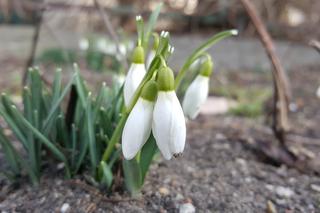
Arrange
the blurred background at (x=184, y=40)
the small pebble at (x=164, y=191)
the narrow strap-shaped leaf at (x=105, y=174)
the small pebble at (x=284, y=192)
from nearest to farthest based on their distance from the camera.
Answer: the narrow strap-shaped leaf at (x=105, y=174)
the small pebble at (x=164, y=191)
the small pebble at (x=284, y=192)
the blurred background at (x=184, y=40)

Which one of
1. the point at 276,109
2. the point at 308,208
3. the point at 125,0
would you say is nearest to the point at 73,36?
the point at 125,0

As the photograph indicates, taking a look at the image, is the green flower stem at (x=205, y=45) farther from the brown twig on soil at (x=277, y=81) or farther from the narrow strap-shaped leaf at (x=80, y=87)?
the brown twig on soil at (x=277, y=81)

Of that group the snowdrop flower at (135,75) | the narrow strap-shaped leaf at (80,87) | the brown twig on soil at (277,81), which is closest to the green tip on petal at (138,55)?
the snowdrop flower at (135,75)

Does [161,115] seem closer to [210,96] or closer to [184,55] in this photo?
[210,96]

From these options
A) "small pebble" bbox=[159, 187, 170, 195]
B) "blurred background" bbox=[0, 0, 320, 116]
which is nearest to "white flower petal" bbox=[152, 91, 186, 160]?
"small pebble" bbox=[159, 187, 170, 195]

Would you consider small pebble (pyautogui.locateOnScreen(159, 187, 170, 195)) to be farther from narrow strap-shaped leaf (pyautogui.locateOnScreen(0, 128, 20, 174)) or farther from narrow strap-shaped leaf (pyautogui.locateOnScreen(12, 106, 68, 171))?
narrow strap-shaped leaf (pyautogui.locateOnScreen(0, 128, 20, 174))

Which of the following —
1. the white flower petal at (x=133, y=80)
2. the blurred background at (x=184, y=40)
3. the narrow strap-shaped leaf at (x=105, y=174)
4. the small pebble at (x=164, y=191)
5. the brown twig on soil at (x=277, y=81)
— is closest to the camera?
the white flower petal at (x=133, y=80)

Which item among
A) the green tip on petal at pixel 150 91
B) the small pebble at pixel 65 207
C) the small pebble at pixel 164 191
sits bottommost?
the small pebble at pixel 65 207

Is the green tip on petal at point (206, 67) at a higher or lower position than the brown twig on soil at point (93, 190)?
higher
